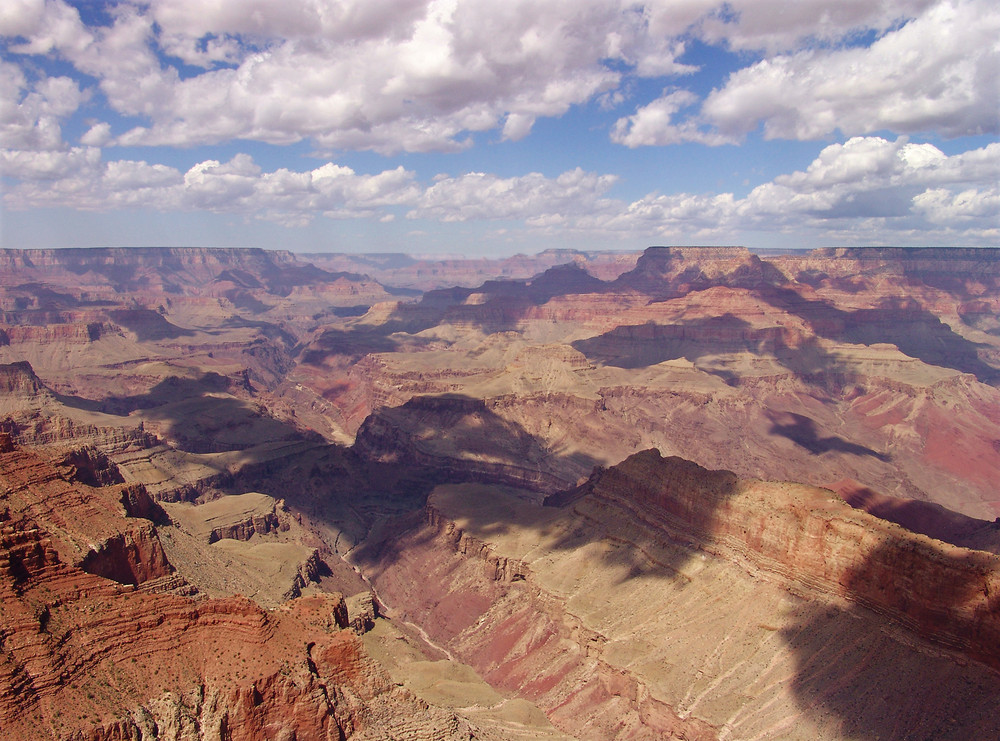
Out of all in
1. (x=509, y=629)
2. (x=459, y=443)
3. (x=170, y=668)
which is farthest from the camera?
(x=459, y=443)

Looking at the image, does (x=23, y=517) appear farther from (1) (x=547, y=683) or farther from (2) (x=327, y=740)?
(1) (x=547, y=683)

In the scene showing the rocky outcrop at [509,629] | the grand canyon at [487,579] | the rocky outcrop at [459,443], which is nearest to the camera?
the grand canyon at [487,579]

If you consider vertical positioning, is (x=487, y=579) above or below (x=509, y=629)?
above

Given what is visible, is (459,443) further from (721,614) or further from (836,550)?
(836,550)

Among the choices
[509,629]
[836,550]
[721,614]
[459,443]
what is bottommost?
[509,629]

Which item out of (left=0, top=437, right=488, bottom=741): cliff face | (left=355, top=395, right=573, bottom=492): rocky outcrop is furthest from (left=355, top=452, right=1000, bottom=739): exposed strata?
(left=355, top=395, right=573, bottom=492): rocky outcrop

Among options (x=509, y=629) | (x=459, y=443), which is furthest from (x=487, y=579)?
(x=459, y=443)

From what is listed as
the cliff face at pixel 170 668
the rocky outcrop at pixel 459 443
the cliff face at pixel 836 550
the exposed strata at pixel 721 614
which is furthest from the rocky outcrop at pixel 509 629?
the rocky outcrop at pixel 459 443

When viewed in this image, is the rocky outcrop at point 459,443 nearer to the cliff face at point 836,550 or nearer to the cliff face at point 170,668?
the cliff face at point 836,550

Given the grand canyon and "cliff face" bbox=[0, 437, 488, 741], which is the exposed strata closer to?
the grand canyon

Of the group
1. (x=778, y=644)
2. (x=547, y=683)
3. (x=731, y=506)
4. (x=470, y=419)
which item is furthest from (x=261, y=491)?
(x=778, y=644)

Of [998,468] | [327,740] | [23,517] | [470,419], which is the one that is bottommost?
[998,468]
